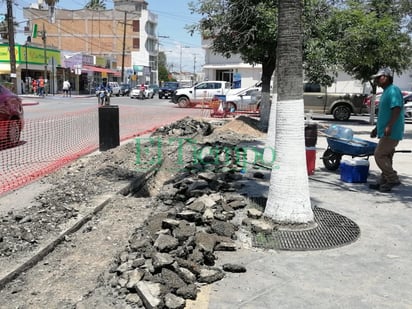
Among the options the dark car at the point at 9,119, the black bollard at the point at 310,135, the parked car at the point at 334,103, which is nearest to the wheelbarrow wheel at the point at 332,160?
the black bollard at the point at 310,135

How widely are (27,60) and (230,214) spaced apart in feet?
151

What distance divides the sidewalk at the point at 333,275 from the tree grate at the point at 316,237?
98 mm

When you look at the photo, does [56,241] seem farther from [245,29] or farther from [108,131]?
[245,29]


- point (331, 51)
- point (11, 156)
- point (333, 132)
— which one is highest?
point (331, 51)

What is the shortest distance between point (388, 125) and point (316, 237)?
9.15 feet

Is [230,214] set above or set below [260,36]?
below

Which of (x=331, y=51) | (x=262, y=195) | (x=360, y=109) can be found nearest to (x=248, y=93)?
(x=360, y=109)

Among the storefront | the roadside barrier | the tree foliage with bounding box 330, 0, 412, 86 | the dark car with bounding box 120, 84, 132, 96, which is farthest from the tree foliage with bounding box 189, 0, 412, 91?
the dark car with bounding box 120, 84, 132, 96

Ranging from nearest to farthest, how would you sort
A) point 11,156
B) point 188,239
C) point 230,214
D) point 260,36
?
point 188,239, point 230,214, point 11,156, point 260,36

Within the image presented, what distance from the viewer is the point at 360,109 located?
2339 centimetres

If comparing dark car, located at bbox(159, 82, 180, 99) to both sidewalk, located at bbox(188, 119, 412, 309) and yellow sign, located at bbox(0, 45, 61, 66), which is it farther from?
sidewalk, located at bbox(188, 119, 412, 309)

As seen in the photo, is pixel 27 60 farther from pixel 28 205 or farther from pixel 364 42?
pixel 28 205

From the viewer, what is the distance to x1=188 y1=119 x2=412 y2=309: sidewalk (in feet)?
12.4

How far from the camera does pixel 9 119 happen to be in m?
11.7
